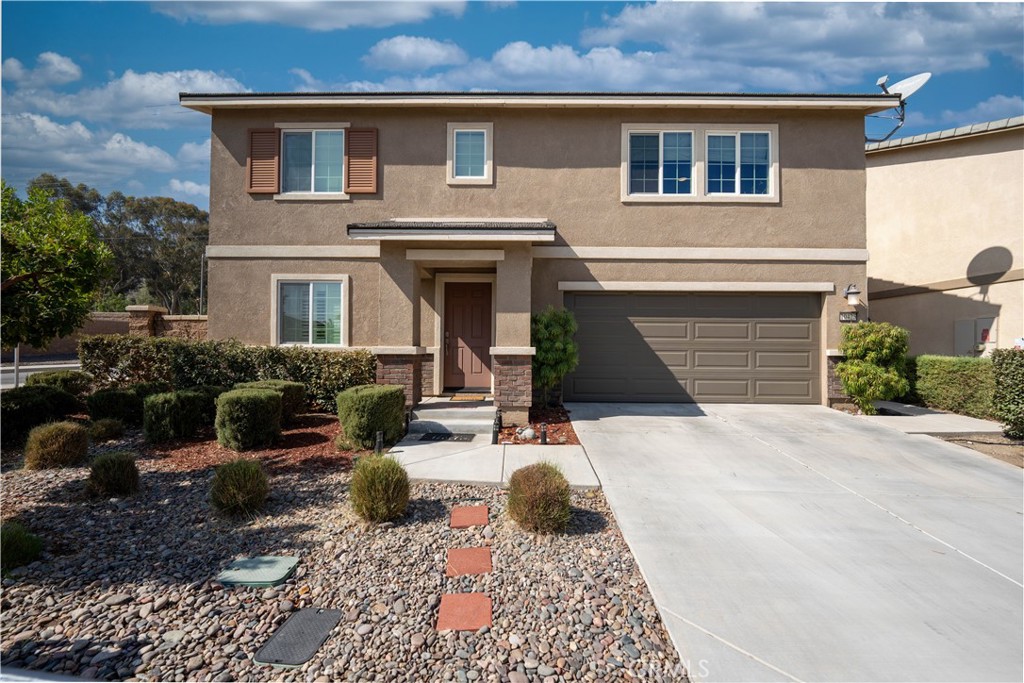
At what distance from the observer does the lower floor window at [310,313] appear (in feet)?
35.4

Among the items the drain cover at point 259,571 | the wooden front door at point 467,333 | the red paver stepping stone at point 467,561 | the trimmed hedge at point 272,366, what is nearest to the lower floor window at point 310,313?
the trimmed hedge at point 272,366

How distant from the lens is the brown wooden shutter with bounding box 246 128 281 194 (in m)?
10.8

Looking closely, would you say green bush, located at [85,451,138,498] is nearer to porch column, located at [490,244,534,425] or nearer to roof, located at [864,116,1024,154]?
porch column, located at [490,244,534,425]

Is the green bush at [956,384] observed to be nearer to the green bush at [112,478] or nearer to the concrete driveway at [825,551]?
the concrete driveway at [825,551]

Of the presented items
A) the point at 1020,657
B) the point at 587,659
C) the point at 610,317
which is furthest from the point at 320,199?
the point at 1020,657

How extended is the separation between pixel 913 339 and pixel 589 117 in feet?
33.0

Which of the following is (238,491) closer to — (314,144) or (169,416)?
(169,416)

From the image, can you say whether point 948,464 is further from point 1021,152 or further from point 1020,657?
point 1021,152

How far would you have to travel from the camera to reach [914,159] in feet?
43.0

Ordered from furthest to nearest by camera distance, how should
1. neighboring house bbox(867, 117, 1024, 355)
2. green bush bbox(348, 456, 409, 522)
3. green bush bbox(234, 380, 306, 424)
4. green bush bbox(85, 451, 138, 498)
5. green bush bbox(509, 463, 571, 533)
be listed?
neighboring house bbox(867, 117, 1024, 355) → green bush bbox(234, 380, 306, 424) → green bush bbox(85, 451, 138, 498) → green bush bbox(348, 456, 409, 522) → green bush bbox(509, 463, 571, 533)

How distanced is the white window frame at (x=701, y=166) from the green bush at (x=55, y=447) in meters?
9.80

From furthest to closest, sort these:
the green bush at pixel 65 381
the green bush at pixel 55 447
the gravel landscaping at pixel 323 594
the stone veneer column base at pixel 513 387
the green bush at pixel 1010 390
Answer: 1. the green bush at pixel 65 381
2. the stone veneer column base at pixel 513 387
3. the green bush at pixel 1010 390
4. the green bush at pixel 55 447
5. the gravel landscaping at pixel 323 594

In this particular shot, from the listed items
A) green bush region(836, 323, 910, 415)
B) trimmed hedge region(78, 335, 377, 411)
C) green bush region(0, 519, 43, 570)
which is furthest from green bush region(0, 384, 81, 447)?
green bush region(836, 323, 910, 415)

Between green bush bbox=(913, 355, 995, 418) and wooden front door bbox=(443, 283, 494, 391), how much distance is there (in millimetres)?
9280
